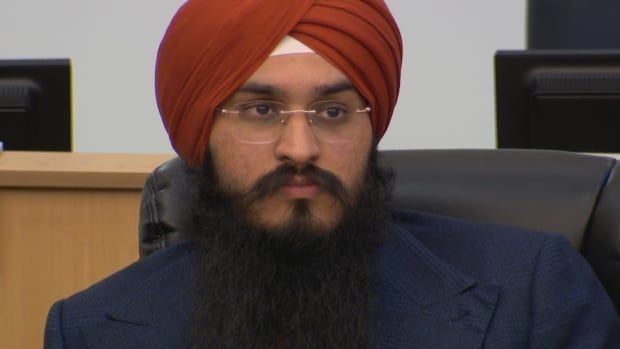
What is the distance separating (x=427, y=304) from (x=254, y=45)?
15.7 inches

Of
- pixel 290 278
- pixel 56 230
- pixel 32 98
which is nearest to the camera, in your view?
pixel 290 278

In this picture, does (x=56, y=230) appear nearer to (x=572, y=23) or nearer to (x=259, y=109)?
(x=259, y=109)

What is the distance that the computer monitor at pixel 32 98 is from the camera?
7.63 ft

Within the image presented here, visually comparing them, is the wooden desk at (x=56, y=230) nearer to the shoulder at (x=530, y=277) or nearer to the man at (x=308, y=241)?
the man at (x=308, y=241)

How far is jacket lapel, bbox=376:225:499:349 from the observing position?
140 cm

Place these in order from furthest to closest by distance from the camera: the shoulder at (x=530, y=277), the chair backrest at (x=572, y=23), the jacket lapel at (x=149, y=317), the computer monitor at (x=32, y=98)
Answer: the chair backrest at (x=572, y=23), the computer monitor at (x=32, y=98), the jacket lapel at (x=149, y=317), the shoulder at (x=530, y=277)

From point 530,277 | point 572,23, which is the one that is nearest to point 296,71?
point 530,277

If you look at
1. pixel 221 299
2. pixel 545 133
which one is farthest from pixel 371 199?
pixel 545 133

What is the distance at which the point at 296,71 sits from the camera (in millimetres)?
1440

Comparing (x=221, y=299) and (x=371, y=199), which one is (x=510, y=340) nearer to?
(x=371, y=199)

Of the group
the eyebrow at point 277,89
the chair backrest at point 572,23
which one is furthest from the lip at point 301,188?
the chair backrest at point 572,23

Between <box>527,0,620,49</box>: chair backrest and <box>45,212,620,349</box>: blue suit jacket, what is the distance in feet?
5.82

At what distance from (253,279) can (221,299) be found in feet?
0.17

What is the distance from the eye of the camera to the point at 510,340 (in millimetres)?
1388
